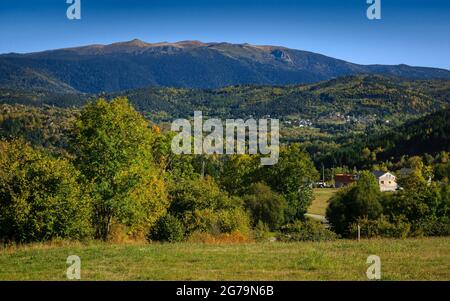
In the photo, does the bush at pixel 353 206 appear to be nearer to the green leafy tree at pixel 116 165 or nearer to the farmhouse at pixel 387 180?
the green leafy tree at pixel 116 165

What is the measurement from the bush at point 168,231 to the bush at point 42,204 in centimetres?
413

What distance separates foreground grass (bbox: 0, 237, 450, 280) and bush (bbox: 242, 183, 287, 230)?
3830cm

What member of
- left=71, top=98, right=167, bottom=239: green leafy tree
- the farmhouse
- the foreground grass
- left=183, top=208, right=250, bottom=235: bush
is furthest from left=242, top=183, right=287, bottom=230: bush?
the farmhouse

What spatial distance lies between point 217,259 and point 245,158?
54.4 metres

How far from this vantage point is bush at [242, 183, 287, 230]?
63469 millimetres

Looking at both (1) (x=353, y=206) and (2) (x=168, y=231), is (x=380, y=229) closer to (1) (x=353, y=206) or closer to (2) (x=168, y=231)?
(1) (x=353, y=206)

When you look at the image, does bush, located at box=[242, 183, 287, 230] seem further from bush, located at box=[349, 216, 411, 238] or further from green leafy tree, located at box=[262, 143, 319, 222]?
bush, located at box=[349, 216, 411, 238]

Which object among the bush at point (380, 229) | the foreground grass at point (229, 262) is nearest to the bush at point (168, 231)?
the foreground grass at point (229, 262)

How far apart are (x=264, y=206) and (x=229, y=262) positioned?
44.4 metres

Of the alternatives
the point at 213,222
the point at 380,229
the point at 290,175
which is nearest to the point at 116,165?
the point at 213,222

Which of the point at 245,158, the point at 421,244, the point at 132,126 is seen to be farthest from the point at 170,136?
the point at 421,244

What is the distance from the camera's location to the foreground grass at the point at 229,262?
1675 centimetres

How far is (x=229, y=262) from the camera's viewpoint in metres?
19.5
